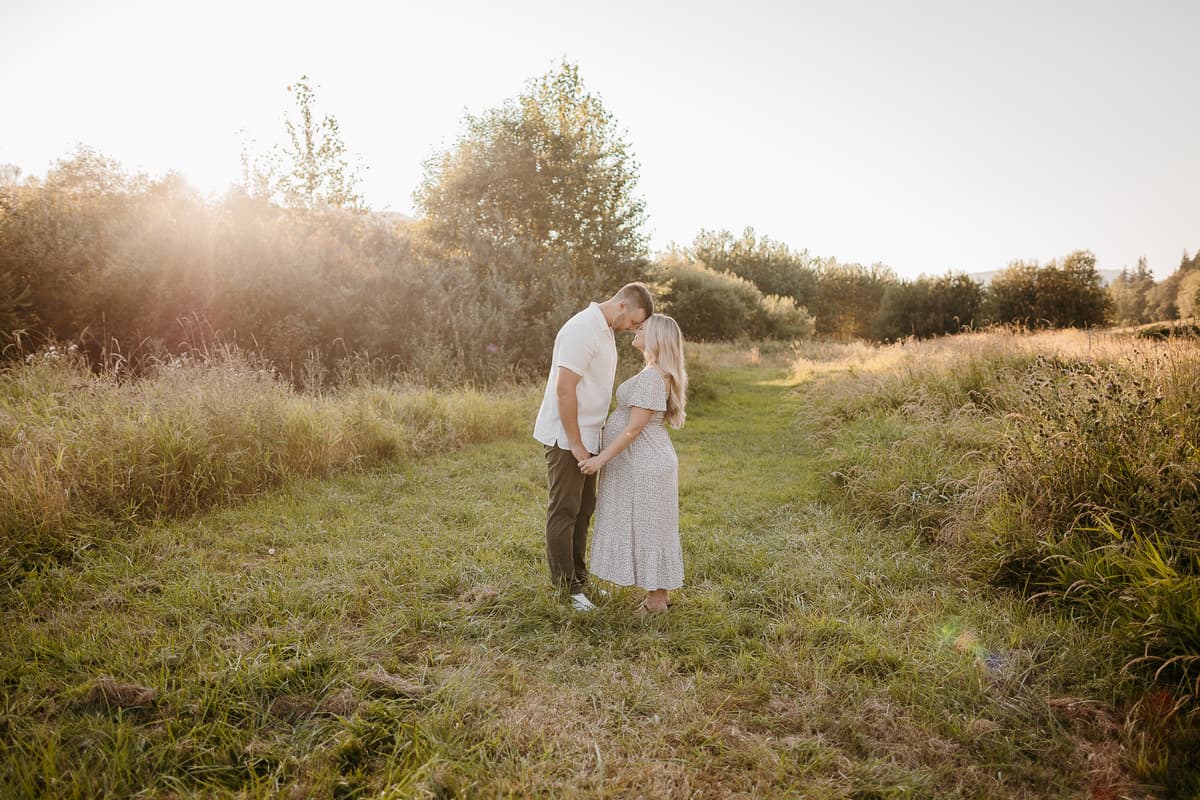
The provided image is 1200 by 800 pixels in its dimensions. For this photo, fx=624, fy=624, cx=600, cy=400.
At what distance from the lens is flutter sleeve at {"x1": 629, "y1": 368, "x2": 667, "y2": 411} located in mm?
3977

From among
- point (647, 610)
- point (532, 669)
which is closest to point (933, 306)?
point (647, 610)

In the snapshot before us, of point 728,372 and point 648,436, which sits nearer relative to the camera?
point 648,436

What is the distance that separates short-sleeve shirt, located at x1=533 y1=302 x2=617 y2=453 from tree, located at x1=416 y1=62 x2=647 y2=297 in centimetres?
1338

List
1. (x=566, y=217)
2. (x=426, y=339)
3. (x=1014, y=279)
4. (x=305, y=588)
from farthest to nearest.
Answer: (x=1014, y=279) < (x=566, y=217) < (x=426, y=339) < (x=305, y=588)

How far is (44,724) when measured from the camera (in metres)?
2.63

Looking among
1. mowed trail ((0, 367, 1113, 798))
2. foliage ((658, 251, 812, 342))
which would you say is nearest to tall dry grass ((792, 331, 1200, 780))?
mowed trail ((0, 367, 1113, 798))

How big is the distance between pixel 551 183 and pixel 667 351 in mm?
16342

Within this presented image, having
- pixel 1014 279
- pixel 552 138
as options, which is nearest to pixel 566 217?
pixel 552 138

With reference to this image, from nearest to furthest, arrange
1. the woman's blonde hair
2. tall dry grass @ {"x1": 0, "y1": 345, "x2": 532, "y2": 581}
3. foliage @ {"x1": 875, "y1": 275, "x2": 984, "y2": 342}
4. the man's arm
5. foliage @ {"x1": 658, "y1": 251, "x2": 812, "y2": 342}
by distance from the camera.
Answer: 1. the man's arm
2. the woman's blonde hair
3. tall dry grass @ {"x1": 0, "y1": 345, "x2": 532, "y2": 581}
4. foliage @ {"x1": 658, "y1": 251, "x2": 812, "y2": 342}
5. foliage @ {"x1": 875, "y1": 275, "x2": 984, "y2": 342}

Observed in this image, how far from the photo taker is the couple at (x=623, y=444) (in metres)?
3.97

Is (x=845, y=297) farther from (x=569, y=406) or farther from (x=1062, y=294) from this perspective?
(x=569, y=406)

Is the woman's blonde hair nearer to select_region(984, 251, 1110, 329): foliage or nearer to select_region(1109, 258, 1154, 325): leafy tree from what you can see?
select_region(984, 251, 1110, 329): foliage

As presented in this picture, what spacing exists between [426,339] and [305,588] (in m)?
8.15

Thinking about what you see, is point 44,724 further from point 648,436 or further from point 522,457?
point 522,457
